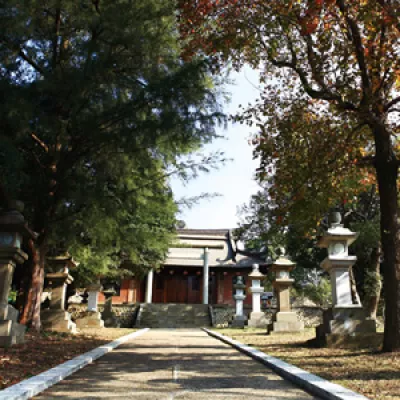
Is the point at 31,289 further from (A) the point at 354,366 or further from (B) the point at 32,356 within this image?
(A) the point at 354,366

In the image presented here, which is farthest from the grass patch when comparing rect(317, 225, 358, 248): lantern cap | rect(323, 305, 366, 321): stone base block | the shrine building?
the shrine building

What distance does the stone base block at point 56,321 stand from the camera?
1245cm

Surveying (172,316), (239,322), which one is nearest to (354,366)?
(239,322)

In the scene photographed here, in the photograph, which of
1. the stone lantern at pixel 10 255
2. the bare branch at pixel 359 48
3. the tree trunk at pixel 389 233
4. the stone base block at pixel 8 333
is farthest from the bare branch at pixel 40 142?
the tree trunk at pixel 389 233

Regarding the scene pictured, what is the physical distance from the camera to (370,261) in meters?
19.5

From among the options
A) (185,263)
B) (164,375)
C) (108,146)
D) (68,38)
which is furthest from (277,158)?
(185,263)

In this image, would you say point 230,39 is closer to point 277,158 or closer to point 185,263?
point 277,158

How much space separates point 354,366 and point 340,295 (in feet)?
10.4

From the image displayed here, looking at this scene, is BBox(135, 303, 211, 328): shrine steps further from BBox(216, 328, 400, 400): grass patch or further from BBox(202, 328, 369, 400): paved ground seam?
BBox(202, 328, 369, 400): paved ground seam

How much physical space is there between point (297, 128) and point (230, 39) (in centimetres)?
232

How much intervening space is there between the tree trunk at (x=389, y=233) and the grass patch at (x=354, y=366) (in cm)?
44

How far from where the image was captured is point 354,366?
582 cm

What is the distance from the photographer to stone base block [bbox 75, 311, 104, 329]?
16766 millimetres

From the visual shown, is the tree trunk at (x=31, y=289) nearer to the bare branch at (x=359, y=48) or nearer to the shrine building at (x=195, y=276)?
the bare branch at (x=359, y=48)
